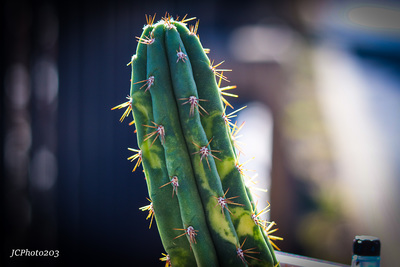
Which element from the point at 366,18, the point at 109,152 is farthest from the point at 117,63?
the point at 366,18

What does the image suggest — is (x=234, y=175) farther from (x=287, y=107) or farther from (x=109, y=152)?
(x=109, y=152)

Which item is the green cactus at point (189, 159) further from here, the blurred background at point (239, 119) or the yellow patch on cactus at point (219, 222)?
the blurred background at point (239, 119)

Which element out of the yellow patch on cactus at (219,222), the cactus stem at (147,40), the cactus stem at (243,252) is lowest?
the cactus stem at (243,252)

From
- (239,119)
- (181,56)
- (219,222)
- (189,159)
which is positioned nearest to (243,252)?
(219,222)

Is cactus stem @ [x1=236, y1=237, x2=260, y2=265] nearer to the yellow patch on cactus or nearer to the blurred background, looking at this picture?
the yellow patch on cactus

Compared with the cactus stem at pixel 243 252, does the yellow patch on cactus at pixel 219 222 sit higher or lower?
higher

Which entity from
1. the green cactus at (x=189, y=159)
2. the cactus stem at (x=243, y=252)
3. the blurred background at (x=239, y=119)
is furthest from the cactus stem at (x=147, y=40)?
the blurred background at (x=239, y=119)
